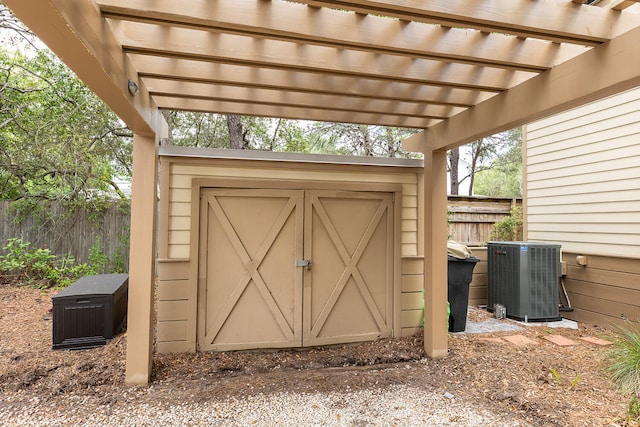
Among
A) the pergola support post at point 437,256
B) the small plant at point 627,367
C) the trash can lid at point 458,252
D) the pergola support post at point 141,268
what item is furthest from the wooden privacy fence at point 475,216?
the pergola support post at point 141,268

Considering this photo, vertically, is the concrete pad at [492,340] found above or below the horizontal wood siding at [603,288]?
→ below

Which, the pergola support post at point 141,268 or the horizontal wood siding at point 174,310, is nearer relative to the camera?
the pergola support post at point 141,268

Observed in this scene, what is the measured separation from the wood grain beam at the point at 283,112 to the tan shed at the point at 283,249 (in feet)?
1.60

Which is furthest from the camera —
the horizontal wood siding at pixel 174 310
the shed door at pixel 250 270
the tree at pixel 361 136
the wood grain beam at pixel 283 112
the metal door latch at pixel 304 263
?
the tree at pixel 361 136

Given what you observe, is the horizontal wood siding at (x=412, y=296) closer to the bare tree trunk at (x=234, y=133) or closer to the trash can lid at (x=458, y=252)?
the trash can lid at (x=458, y=252)

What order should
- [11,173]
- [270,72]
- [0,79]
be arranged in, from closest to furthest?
[270,72] < [0,79] < [11,173]

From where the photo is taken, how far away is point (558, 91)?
2305 millimetres

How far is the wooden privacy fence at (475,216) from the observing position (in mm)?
7211

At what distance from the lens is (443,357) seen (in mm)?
3607

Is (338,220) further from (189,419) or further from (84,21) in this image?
(84,21)

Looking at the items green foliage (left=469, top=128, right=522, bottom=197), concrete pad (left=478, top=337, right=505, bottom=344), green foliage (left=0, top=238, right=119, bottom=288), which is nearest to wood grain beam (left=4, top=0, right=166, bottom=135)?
concrete pad (left=478, top=337, right=505, bottom=344)

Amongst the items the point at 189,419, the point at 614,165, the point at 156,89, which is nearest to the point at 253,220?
the point at 156,89

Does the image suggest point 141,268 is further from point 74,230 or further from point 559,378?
point 74,230

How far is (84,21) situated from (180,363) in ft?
9.76
